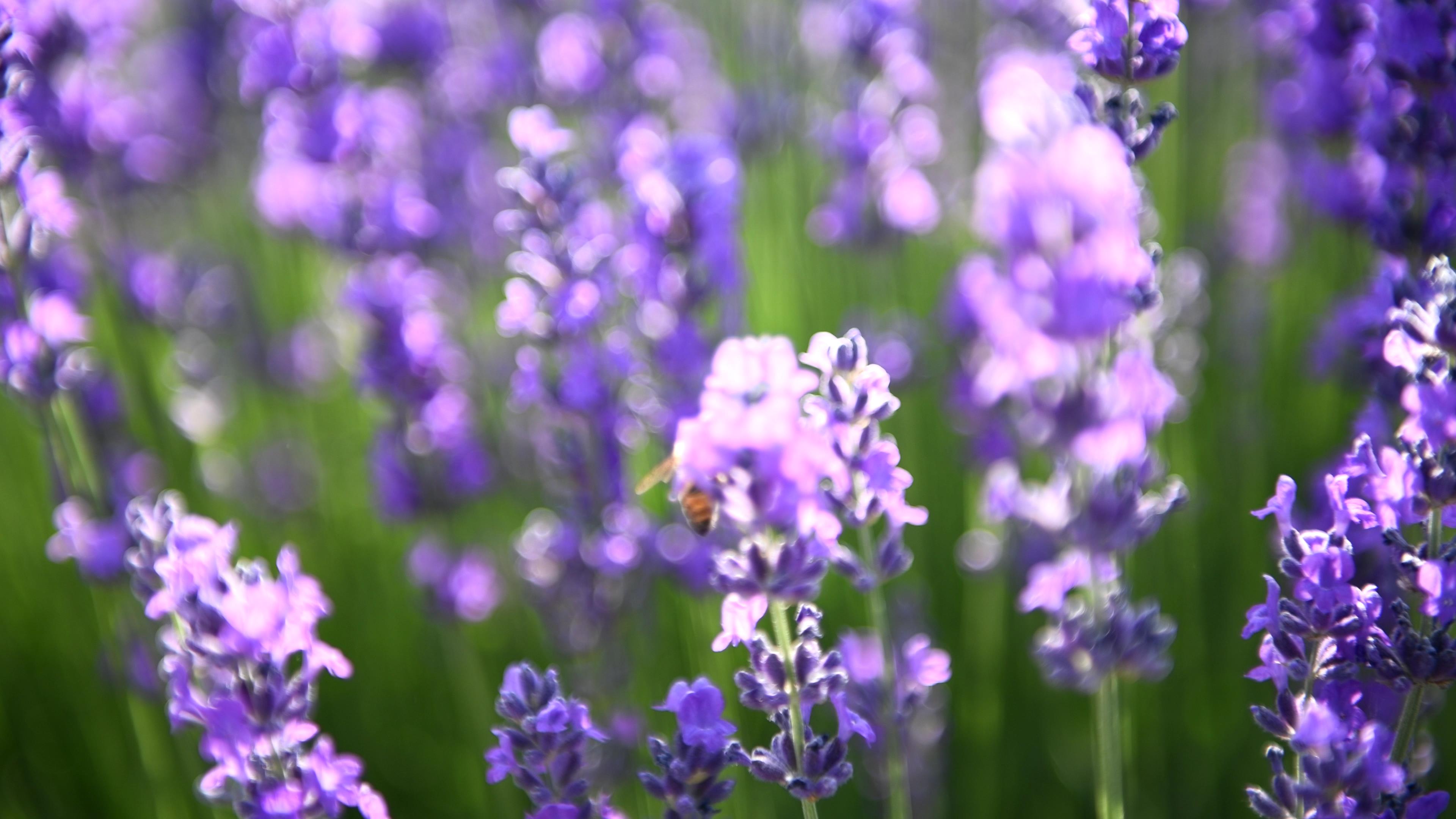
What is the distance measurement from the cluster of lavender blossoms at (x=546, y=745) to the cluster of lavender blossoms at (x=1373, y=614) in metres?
0.89

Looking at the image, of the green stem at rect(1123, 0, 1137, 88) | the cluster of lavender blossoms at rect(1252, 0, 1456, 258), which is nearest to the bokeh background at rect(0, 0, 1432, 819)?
the cluster of lavender blossoms at rect(1252, 0, 1456, 258)

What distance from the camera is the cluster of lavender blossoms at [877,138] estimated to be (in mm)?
2979

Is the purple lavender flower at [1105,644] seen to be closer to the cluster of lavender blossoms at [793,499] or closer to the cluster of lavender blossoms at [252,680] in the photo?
the cluster of lavender blossoms at [793,499]

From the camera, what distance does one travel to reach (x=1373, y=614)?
1.33 metres

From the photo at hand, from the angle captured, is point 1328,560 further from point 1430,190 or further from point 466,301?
point 466,301

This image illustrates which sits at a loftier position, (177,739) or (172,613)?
(172,613)

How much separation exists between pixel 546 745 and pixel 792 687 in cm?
33

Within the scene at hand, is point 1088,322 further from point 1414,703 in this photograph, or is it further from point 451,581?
point 451,581

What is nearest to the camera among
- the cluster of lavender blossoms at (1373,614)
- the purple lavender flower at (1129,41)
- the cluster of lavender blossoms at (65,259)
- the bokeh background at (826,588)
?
the cluster of lavender blossoms at (1373,614)

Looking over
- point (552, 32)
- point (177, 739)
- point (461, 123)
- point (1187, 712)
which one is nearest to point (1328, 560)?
point (1187, 712)

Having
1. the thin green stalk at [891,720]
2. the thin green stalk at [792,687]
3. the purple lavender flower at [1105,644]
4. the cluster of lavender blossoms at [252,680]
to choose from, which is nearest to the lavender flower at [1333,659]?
the purple lavender flower at [1105,644]

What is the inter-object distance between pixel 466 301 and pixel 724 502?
8.82ft

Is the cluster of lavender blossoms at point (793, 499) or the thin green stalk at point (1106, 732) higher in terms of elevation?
the cluster of lavender blossoms at point (793, 499)

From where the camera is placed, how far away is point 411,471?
9.07 ft
